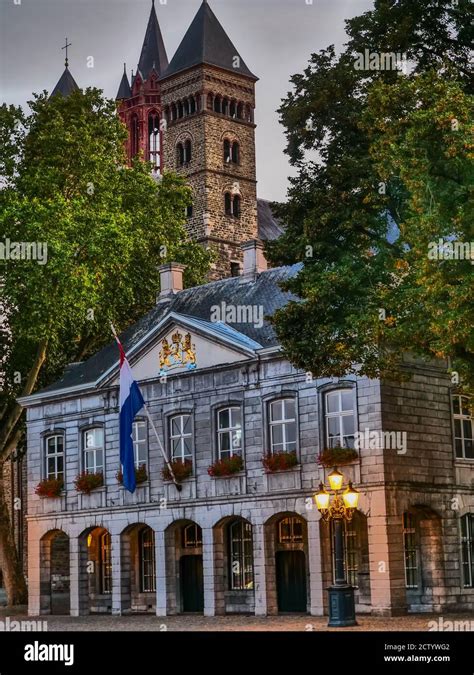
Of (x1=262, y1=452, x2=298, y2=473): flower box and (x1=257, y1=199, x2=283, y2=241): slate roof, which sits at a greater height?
(x1=257, y1=199, x2=283, y2=241): slate roof

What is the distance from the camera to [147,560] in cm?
4344

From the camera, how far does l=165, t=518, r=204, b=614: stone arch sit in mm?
41031

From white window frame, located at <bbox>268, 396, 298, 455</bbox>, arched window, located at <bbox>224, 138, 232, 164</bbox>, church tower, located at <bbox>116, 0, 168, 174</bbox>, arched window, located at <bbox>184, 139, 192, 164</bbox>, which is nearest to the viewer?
white window frame, located at <bbox>268, 396, 298, 455</bbox>

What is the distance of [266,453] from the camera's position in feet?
126

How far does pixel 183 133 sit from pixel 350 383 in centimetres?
5171

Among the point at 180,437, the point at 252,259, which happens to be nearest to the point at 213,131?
the point at 252,259

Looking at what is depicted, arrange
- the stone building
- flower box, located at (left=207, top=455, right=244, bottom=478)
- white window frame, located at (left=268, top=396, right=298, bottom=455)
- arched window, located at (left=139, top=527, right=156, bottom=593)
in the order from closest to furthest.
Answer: the stone building
white window frame, located at (left=268, top=396, right=298, bottom=455)
flower box, located at (left=207, top=455, right=244, bottom=478)
arched window, located at (left=139, top=527, right=156, bottom=593)

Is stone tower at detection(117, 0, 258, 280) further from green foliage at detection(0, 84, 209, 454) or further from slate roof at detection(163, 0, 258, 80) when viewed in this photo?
green foliage at detection(0, 84, 209, 454)

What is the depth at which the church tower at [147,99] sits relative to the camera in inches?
4077

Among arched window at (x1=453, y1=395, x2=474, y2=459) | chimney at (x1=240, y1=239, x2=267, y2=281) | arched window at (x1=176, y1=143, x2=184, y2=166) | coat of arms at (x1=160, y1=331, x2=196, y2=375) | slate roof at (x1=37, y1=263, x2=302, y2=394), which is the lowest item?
arched window at (x1=453, y1=395, x2=474, y2=459)

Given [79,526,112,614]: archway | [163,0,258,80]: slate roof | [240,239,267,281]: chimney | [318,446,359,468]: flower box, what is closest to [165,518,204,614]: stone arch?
[79,526,112,614]: archway

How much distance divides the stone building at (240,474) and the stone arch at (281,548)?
44 mm

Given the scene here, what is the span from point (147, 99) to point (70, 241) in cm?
6045
